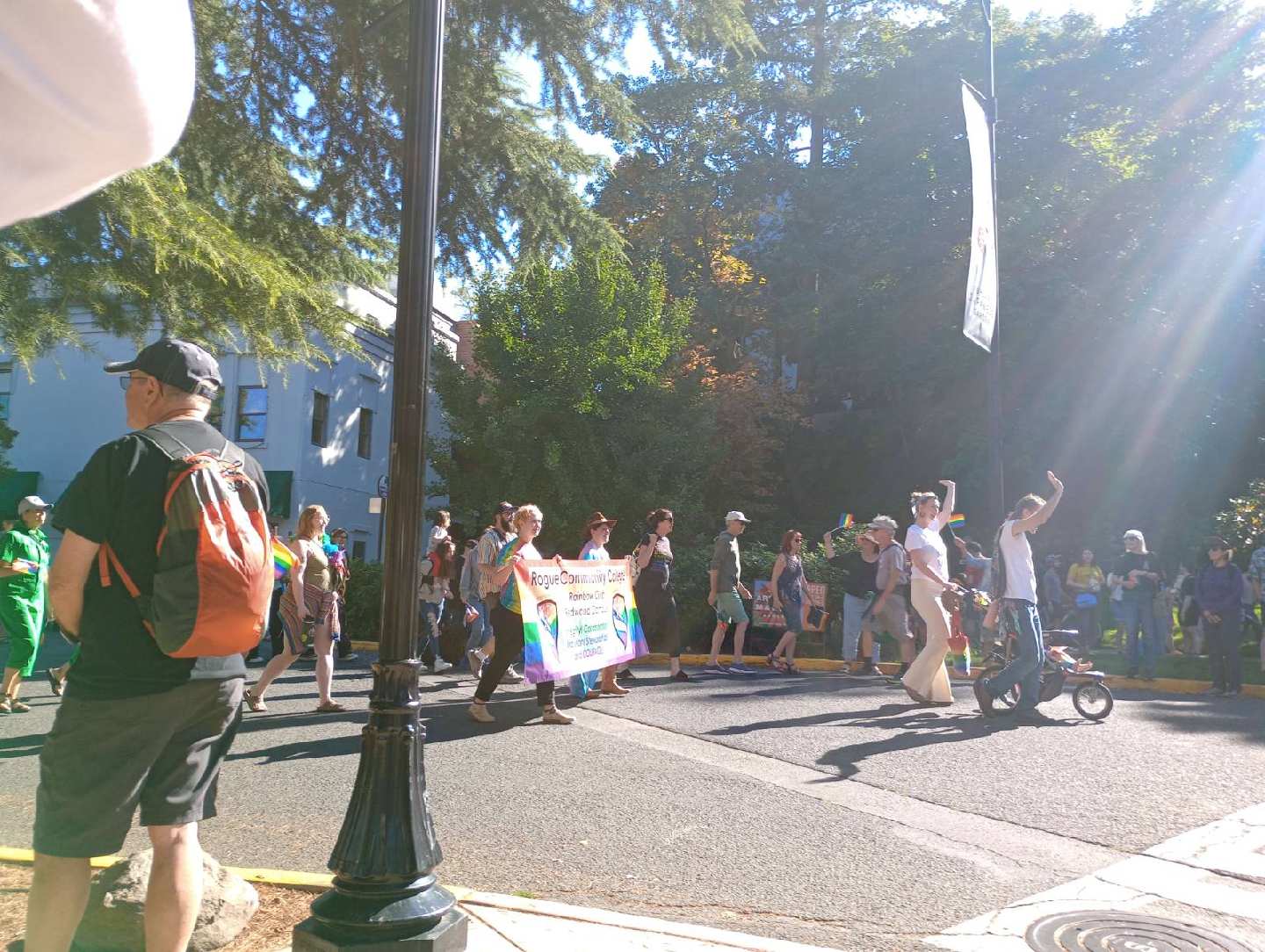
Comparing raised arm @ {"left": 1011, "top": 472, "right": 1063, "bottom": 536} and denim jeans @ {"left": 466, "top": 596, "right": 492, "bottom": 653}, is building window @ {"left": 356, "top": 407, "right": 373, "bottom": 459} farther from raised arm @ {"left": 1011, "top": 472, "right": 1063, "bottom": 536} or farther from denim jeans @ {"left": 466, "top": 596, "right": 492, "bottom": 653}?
raised arm @ {"left": 1011, "top": 472, "right": 1063, "bottom": 536}

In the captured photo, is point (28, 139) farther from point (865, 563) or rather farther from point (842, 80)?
point (842, 80)

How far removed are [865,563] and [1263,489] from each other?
999 cm

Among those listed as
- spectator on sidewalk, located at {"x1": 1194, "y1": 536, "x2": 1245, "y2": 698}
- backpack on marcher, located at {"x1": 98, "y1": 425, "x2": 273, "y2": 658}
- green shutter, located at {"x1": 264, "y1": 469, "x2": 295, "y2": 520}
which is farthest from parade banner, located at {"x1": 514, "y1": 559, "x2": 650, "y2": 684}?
green shutter, located at {"x1": 264, "y1": 469, "x2": 295, "y2": 520}

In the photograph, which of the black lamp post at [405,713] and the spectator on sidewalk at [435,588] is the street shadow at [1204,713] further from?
the spectator on sidewalk at [435,588]

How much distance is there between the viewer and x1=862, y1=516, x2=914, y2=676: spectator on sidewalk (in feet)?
39.9

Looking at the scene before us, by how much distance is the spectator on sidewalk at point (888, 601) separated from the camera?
479 inches

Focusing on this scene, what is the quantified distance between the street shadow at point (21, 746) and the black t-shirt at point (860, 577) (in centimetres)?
876

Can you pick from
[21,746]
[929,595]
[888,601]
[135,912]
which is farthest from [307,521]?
[888,601]

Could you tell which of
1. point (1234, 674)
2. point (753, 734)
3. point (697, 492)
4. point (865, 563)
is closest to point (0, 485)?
point (697, 492)

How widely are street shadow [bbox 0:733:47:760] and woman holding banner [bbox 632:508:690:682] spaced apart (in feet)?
19.7

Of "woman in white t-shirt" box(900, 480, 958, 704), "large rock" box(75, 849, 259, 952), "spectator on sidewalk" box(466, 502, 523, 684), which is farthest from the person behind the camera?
"spectator on sidewalk" box(466, 502, 523, 684)

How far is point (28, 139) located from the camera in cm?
75

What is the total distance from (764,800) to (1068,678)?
4583mm

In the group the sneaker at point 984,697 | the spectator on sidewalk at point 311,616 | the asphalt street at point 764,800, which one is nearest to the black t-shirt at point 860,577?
the asphalt street at point 764,800
